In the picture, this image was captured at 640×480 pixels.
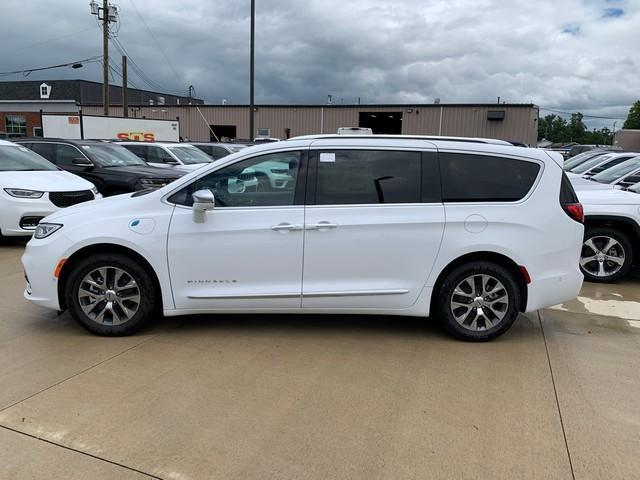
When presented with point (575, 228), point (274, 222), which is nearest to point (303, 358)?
point (274, 222)

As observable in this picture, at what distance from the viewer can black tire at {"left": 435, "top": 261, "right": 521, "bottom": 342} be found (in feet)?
14.5

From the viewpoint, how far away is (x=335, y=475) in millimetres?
2713

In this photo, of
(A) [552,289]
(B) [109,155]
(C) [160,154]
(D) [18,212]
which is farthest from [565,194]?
(C) [160,154]

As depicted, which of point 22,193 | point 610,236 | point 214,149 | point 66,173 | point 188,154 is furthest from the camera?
point 214,149

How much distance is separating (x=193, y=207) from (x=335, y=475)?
2468mm

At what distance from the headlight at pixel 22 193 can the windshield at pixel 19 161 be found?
2.79ft

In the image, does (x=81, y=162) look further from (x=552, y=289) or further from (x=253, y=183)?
(x=552, y=289)

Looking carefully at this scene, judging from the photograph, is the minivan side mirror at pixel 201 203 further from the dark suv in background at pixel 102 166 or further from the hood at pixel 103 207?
the dark suv in background at pixel 102 166

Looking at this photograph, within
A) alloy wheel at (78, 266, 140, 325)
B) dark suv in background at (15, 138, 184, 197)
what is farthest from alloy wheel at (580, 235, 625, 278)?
dark suv in background at (15, 138, 184, 197)

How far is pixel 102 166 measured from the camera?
10992mm

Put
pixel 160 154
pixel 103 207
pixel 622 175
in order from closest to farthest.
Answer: pixel 103 207, pixel 622 175, pixel 160 154

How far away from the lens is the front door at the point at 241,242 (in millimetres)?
4328

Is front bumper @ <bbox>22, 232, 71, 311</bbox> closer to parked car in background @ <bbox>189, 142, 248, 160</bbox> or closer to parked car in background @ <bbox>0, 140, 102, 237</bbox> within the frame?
parked car in background @ <bbox>0, 140, 102, 237</bbox>

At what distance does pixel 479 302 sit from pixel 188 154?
484 inches
